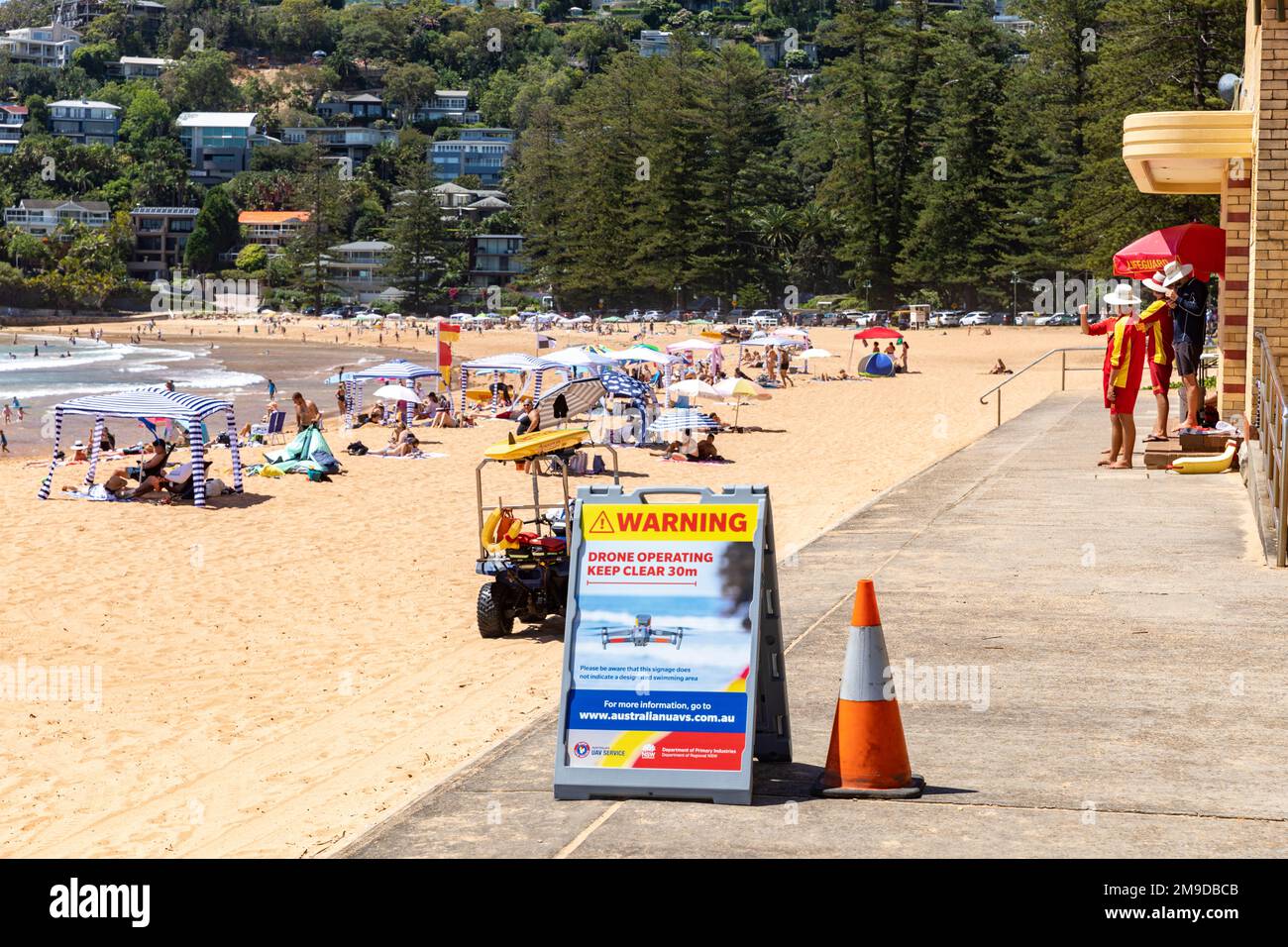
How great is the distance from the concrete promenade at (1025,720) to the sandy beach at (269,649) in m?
1.12

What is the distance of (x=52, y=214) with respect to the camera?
14150 centimetres

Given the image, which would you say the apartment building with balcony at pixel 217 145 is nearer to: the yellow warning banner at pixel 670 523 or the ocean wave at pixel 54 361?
the ocean wave at pixel 54 361

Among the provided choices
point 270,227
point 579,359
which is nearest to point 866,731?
point 579,359

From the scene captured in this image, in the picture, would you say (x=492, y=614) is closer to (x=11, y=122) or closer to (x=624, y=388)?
(x=624, y=388)

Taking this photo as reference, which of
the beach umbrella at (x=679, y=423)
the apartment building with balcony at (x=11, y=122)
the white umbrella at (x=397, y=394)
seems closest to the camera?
the beach umbrella at (x=679, y=423)

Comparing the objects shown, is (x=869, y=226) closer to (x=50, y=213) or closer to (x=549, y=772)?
(x=549, y=772)

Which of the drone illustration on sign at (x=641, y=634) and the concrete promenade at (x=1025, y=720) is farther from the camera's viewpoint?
the drone illustration on sign at (x=641, y=634)

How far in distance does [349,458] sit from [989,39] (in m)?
59.9

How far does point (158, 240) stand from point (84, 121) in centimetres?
6039

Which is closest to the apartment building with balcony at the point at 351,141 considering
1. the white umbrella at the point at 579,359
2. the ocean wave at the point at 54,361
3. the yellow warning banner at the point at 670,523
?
the ocean wave at the point at 54,361

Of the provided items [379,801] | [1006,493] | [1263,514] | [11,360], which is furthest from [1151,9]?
[11,360]

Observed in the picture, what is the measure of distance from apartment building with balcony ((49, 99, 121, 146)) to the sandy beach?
588 feet

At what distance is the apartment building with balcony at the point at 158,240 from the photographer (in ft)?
457

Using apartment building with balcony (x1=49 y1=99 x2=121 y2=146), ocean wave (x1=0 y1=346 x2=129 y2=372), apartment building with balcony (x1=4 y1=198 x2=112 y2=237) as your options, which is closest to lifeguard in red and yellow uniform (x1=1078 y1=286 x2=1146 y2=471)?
ocean wave (x1=0 y1=346 x2=129 y2=372)
